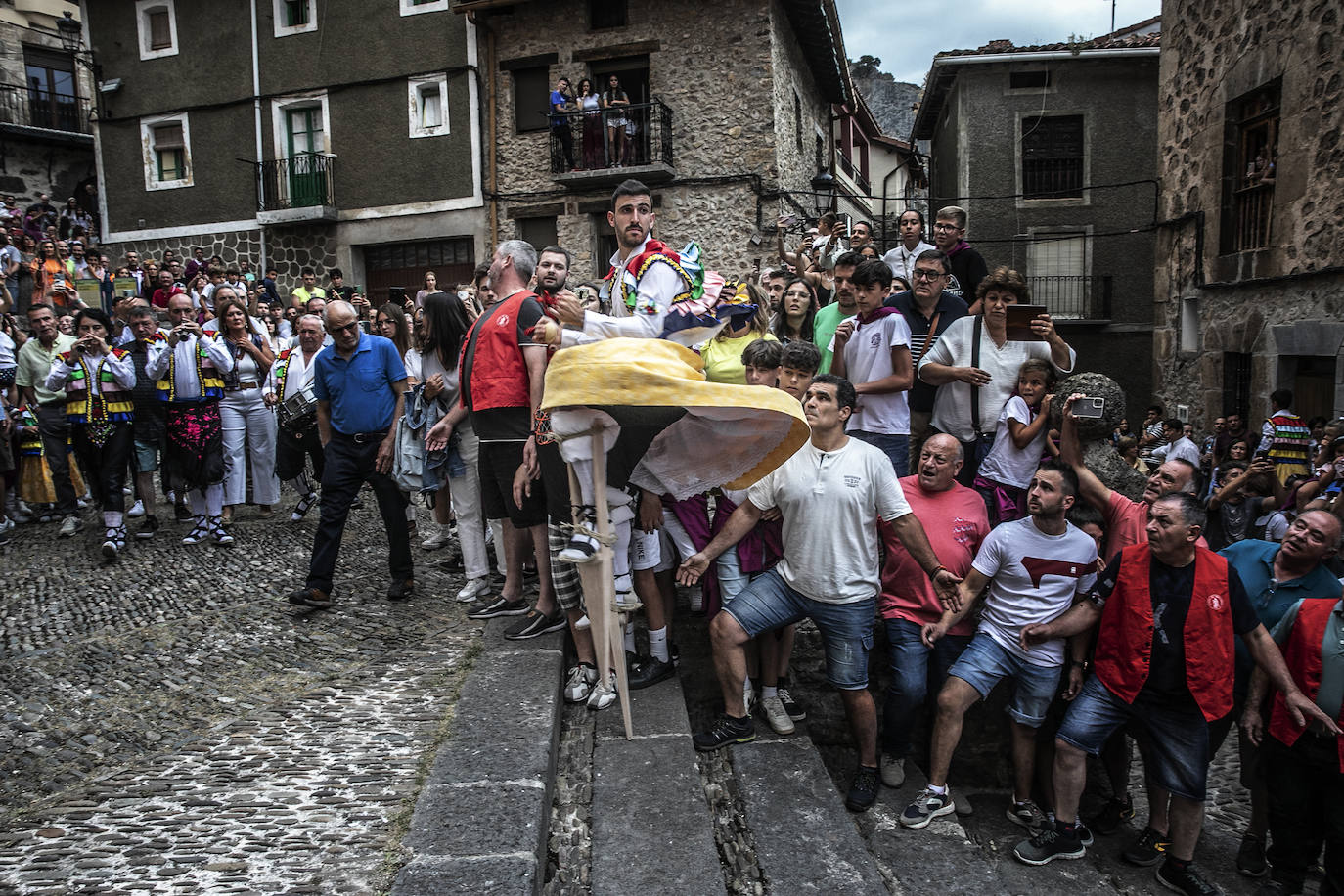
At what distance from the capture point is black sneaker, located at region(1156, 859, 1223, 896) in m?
3.93

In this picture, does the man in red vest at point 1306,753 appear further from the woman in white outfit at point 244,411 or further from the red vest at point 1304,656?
the woman in white outfit at point 244,411

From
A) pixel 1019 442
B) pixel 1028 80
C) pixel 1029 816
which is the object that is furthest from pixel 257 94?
pixel 1029 816

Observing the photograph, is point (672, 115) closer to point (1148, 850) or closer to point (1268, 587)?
point (1268, 587)

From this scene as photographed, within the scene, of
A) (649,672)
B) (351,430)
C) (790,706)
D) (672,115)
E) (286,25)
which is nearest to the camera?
(649,672)

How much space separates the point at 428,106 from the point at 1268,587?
16642 millimetres

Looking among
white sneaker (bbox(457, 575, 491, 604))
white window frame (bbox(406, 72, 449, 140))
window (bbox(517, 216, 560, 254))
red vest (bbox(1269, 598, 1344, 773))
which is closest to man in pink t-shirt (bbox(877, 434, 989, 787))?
red vest (bbox(1269, 598, 1344, 773))

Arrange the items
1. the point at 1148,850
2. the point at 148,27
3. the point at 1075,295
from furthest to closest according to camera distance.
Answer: the point at 1075,295 < the point at 148,27 < the point at 1148,850

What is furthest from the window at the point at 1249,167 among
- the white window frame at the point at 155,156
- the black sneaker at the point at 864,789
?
the white window frame at the point at 155,156

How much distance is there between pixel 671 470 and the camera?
3764 mm

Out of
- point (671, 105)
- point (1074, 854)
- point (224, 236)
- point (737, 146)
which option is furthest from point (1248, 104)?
point (224, 236)

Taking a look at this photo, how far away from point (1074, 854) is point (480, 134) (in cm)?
1598

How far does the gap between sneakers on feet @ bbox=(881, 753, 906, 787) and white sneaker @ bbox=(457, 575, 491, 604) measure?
8.25 feet

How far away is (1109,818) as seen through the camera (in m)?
4.53

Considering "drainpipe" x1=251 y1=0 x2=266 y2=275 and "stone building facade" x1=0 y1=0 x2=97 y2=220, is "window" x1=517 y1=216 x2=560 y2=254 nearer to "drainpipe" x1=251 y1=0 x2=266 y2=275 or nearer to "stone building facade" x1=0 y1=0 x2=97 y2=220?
"drainpipe" x1=251 y1=0 x2=266 y2=275
